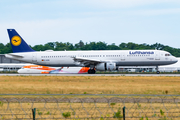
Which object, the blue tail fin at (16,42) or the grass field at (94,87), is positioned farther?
the blue tail fin at (16,42)

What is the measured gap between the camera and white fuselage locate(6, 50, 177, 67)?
53000 millimetres

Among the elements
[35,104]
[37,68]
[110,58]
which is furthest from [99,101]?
[37,68]

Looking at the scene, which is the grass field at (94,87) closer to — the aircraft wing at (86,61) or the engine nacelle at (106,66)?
the engine nacelle at (106,66)

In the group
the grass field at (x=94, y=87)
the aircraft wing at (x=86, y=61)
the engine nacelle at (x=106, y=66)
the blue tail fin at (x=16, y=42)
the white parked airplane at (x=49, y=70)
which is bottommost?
the white parked airplane at (x=49, y=70)

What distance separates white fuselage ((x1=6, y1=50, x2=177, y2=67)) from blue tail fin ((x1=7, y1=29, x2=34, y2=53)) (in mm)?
1236

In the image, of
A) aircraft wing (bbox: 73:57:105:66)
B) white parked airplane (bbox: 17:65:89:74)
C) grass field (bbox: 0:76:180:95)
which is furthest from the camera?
white parked airplane (bbox: 17:65:89:74)

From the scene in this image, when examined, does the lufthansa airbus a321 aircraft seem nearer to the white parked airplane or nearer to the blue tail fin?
the blue tail fin

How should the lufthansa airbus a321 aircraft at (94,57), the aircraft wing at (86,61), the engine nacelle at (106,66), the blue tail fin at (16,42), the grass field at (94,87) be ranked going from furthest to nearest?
the blue tail fin at (16,42)
the lufthansa airbus a321 aircraft at (94,57)
the aircraft wing at (86,61)
the engine nacelle at (106,66)
the grass field at (94,87)

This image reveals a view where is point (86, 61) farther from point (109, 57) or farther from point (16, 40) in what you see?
point (16, 40)

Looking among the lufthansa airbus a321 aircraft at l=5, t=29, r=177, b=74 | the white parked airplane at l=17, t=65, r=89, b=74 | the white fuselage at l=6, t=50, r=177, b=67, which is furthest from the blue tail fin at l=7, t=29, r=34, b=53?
the white parked airplane at l=17, t=65, r=89, b=74

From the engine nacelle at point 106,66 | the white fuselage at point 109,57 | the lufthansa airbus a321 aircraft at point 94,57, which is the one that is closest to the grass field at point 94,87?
the engine nacelle at point 106,66

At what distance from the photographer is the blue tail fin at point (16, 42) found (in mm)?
57375

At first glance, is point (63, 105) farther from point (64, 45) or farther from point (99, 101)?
point (64, 45)

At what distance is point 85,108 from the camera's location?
706 inches
